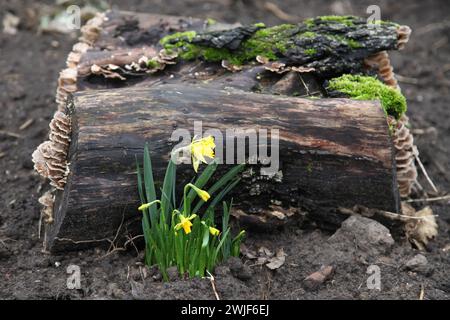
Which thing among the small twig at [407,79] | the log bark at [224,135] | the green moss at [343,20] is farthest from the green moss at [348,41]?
the small twig at [407,79]

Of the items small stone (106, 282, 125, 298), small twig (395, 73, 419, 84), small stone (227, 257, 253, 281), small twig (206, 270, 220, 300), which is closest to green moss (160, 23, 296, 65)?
small stone (227, 257, 253, 281)

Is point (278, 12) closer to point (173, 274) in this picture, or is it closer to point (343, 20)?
point (343, 20)

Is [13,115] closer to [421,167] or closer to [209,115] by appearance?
[209,115]

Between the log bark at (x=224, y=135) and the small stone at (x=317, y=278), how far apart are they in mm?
404

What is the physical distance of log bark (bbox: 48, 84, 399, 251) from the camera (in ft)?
11.3

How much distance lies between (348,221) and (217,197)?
77 centimetres

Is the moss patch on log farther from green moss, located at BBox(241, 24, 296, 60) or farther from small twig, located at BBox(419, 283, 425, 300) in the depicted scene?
small twig, located at BBox(419, 283, 425, 300)

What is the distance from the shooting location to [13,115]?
214 inches

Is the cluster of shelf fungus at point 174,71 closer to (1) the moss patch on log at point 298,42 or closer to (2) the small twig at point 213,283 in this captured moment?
(1) the moss patch on log at point 298,42

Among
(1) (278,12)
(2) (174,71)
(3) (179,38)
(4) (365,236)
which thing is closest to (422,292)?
(4) (365,236)

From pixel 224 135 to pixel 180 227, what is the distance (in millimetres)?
544

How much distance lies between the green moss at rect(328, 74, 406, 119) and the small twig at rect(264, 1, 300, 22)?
11.0ft

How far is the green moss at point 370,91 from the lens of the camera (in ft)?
12.9

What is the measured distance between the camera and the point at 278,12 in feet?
24.4
